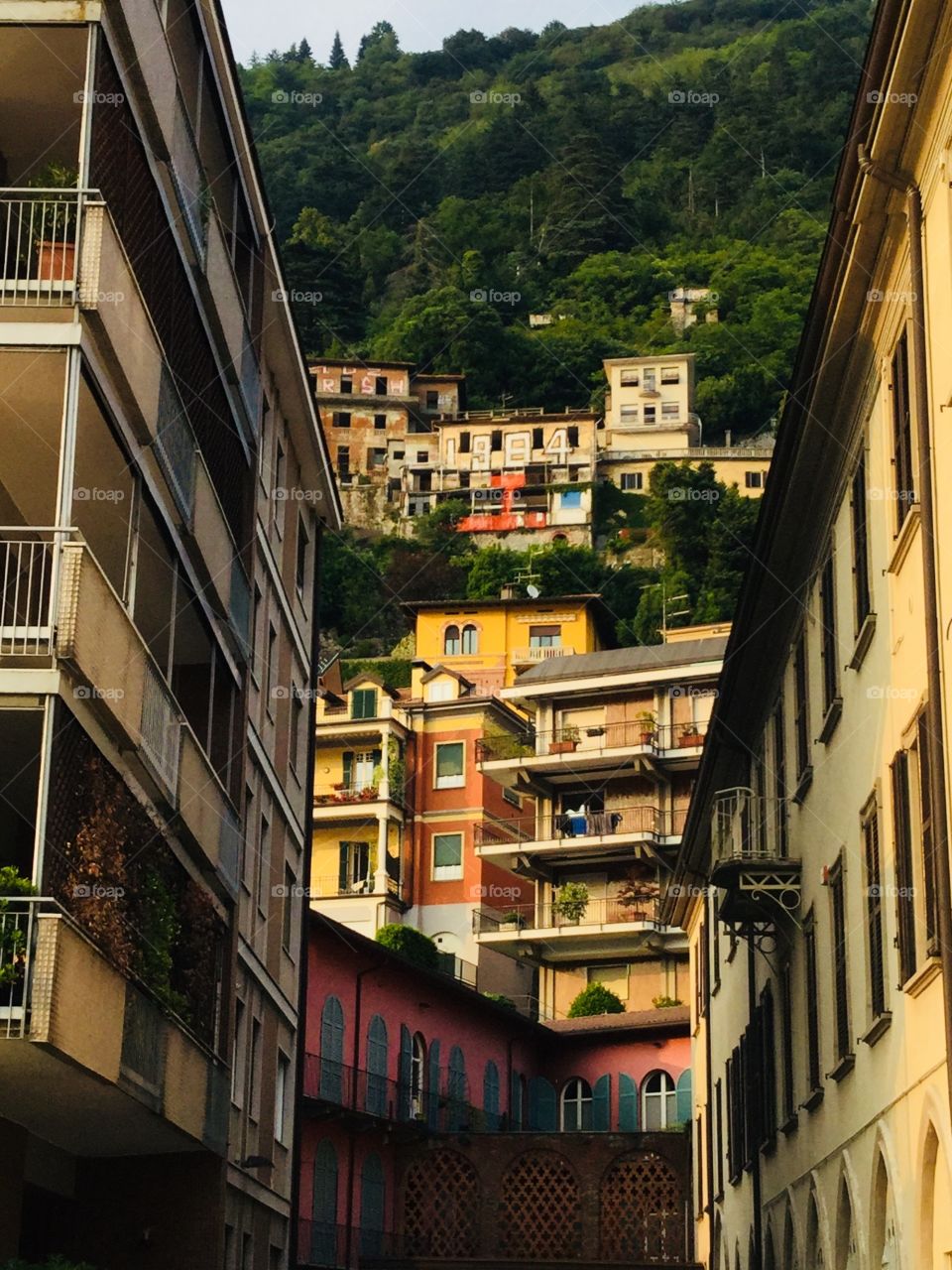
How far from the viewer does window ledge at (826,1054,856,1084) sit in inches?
764

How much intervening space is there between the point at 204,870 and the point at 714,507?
10495cm

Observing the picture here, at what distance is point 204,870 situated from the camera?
23.5 meters

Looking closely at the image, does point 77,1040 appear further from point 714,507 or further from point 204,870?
point 714,507

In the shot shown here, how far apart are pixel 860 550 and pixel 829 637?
235cm

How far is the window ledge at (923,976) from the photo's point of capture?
15172 mm

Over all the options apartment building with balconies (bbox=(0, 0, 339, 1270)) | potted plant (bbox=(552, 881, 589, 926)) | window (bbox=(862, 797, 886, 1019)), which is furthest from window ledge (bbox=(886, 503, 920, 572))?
potted plant (bbox=(552, 881, 589, 926))

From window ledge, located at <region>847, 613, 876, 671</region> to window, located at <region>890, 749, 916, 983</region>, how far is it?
1.64 m

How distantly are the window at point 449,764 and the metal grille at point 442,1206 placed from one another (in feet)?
110

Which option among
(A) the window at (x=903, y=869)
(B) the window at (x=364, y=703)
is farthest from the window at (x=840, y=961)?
(B) the window at (x=364, y=703)

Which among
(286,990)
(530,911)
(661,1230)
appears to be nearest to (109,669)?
(286,990)

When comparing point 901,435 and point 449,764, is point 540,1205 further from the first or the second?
point 449,764

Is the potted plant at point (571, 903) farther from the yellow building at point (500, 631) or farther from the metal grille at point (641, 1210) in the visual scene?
the yellow building at point (500, 631)

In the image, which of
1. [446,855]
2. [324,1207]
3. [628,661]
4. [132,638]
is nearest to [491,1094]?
[324,1207]

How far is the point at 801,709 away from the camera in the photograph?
24.1 m
